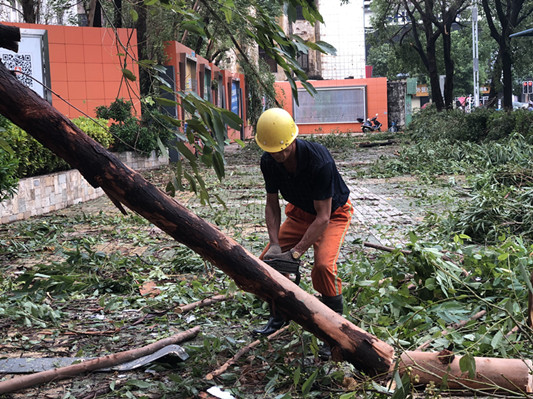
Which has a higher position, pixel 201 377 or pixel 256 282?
pixel 256 282

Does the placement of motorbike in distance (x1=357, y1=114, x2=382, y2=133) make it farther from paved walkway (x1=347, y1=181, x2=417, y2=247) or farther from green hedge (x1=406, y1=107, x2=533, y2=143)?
paved walkway (x1=347, y1=181, x2=417, y2=247)

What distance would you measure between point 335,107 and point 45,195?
3252 centimetres

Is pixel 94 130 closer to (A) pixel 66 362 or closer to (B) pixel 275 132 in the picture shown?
(A) pixel 66 362

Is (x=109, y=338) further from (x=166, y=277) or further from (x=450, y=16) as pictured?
(x=450, y=16)

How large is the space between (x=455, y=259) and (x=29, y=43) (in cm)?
1313

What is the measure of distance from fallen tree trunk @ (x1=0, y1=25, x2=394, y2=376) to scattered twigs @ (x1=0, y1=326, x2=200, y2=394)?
982 mm

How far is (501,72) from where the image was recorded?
26750 millimetres

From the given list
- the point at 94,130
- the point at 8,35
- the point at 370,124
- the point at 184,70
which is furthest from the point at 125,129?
the point at 370,124

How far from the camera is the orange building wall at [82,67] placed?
58.7 feet

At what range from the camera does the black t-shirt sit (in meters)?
4.51

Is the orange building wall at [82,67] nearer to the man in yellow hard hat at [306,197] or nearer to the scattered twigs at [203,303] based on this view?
the scattered twigs at [203,303]

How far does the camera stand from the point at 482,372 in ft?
12.4

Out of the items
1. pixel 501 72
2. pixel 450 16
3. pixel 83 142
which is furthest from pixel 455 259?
pixel 450 16

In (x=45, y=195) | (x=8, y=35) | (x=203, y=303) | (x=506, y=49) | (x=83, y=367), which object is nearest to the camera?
(x=8, y=35)
